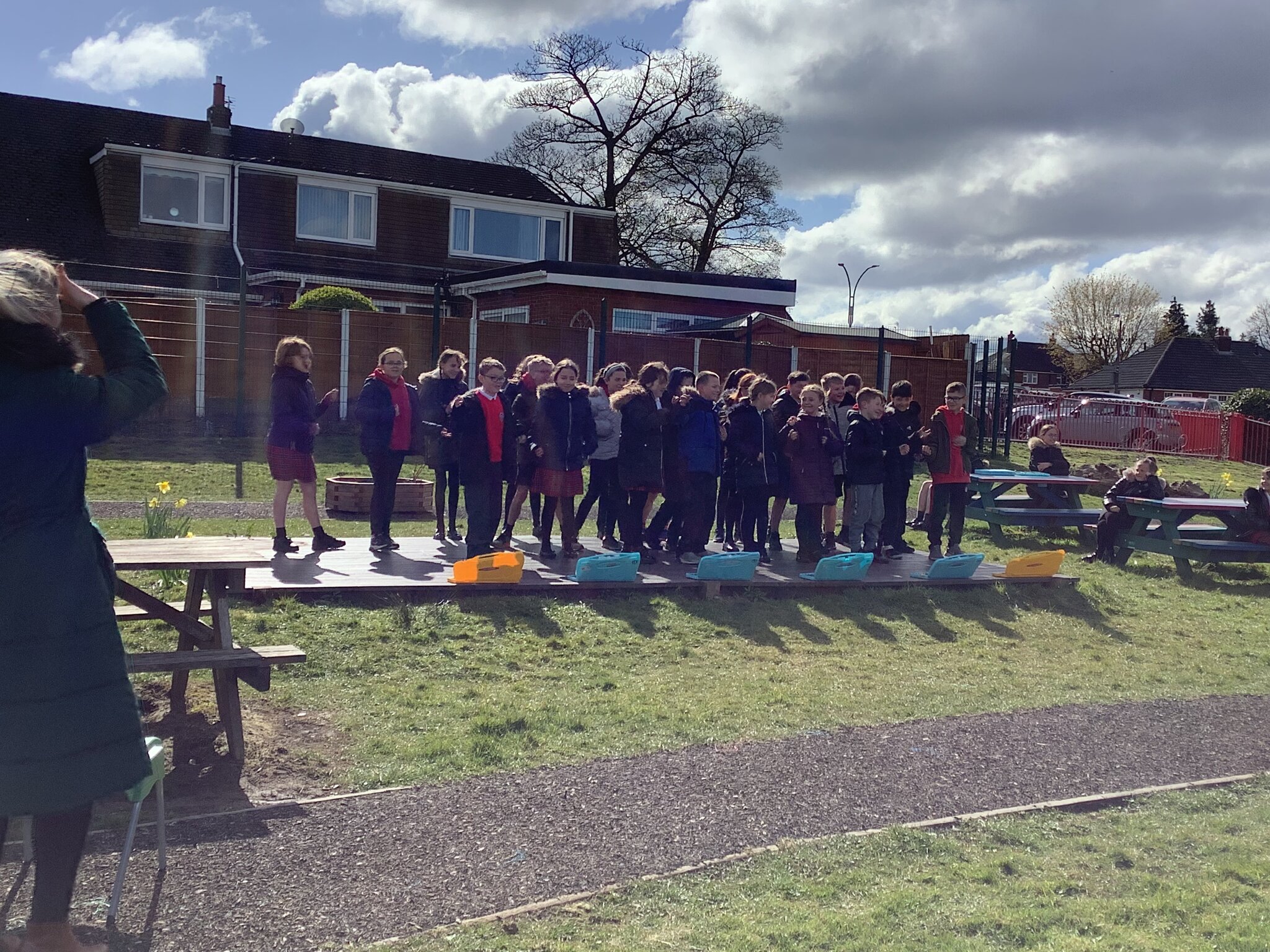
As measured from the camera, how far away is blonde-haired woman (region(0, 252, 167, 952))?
3121 mm

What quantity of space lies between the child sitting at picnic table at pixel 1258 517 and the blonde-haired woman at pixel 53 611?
12.3 metres

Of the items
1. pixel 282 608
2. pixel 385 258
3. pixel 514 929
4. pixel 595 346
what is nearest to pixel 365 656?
pixel 282 608

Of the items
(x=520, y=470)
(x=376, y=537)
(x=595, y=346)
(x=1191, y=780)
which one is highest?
(x=595, y=346)

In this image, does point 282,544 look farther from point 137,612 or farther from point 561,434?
point 137,612

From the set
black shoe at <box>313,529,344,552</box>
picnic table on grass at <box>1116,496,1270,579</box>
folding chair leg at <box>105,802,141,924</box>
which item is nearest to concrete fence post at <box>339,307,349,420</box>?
black shoe at <box>313,529,344,552</box>

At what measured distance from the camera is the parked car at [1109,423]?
29.4 metres

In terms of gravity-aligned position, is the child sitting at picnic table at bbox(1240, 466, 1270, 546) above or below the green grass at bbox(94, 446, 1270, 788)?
above

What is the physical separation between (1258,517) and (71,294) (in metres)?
12.5

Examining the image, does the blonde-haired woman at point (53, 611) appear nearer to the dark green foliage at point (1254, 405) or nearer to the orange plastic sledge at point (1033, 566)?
the orange plastic sledge at point (1033, 566)

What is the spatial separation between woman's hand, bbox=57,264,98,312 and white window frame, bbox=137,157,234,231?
2634cm

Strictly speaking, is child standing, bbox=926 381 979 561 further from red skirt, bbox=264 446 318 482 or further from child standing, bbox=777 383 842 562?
red skirt, bbox=264 446 318 482

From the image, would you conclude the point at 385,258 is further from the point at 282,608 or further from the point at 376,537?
the point at 282,608

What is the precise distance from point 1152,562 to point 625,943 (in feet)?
36.8

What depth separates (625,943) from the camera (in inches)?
149
